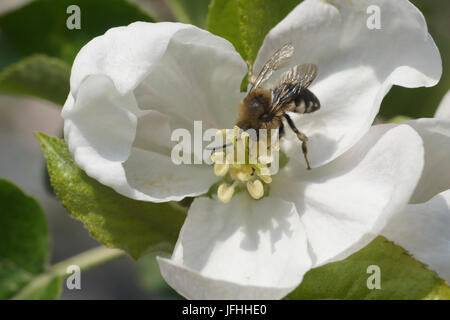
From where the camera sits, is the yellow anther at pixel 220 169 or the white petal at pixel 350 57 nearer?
the white petal at pixel 350 57

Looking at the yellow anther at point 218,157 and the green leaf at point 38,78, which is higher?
the green leaf at point 38,78

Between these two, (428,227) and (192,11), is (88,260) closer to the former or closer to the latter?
(192,11)

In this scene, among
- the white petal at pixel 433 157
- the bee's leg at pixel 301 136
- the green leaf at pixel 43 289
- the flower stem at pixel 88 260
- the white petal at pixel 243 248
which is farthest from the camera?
the flower stem at pixel 88 260

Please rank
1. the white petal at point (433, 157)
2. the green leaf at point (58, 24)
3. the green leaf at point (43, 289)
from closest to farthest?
the white petal at point (433, 157)
the green leaf at point (43, 289)
the green leaf at point (58, 24)

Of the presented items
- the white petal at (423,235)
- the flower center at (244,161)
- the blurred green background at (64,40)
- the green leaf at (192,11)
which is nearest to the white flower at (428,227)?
the white petal at (423,235)

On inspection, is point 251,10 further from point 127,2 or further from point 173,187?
point 127,2

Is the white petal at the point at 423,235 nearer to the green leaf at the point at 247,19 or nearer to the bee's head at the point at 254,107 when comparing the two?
the bee's head at the point at 254,107

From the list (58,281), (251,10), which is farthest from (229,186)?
(58,281)

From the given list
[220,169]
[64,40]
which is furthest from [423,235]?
[64,40]
